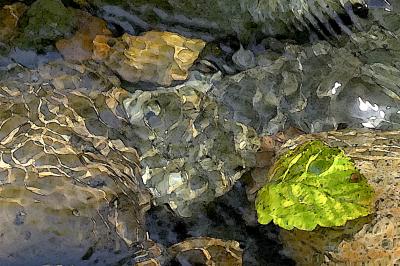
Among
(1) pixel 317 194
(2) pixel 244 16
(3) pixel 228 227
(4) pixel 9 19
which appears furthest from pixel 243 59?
(4) pixel 9 19

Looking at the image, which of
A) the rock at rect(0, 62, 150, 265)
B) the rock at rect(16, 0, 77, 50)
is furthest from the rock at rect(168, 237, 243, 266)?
the rock at rect(16, 0, 77, 50)

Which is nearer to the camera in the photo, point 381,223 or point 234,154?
point 381,223

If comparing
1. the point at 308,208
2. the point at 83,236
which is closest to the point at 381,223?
the point at 308,208

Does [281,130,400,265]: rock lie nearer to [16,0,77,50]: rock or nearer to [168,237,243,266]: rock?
[168,237,243,266]: rock

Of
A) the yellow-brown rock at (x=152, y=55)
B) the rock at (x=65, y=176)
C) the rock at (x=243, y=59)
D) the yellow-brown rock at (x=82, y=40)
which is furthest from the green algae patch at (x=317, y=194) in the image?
the yellow-brown rock at (x=82, y=40)

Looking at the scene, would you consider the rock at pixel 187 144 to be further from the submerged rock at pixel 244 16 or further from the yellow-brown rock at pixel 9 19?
the yellow-brown rock at pixel 9 19

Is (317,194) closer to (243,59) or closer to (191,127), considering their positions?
(191,127)

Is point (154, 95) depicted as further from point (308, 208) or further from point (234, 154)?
point (308, 208)
